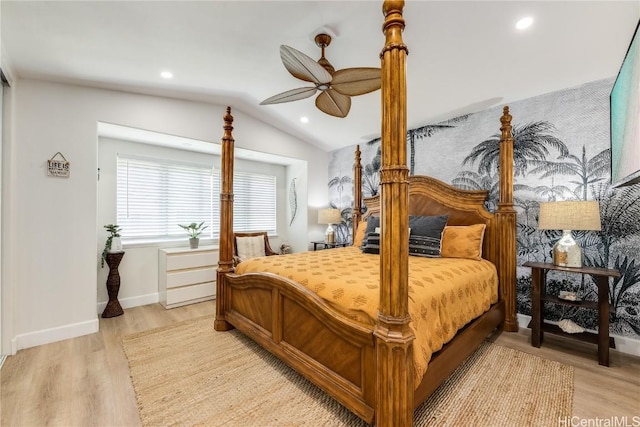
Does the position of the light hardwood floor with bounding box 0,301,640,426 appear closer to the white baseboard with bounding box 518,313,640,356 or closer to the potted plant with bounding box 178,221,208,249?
the white baseboard with bounding box 518,313,640,356

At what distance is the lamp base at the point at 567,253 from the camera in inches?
95.3

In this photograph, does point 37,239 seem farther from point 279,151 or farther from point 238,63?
point 279,151

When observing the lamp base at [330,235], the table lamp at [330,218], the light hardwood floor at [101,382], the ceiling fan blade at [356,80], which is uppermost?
the ceiling fan blade at [356,80]

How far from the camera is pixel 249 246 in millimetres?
4199

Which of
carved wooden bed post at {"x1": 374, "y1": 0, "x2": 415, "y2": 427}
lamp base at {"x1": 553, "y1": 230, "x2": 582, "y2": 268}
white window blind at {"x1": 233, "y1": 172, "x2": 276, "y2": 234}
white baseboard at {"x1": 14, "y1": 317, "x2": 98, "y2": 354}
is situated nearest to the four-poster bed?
→ carved wooden bed post at {"x1": 374, "y1": 0, "x2": 415, "y2": 427}

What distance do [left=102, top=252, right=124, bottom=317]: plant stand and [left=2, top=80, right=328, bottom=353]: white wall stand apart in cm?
45

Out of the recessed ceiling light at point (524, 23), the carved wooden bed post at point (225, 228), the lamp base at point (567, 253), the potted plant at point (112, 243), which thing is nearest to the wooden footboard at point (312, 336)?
the carved wooden bed post at point (225, 228)

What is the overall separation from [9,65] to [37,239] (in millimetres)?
1526

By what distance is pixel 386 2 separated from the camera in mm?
1266

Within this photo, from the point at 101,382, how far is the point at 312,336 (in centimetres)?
159

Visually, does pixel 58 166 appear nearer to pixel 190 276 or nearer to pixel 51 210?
pixel 51 210

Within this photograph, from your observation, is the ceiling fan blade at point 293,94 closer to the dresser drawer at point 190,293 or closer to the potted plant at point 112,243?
the potted plant at point 112,243

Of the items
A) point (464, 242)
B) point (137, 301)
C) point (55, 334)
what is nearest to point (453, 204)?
point (464, 242)

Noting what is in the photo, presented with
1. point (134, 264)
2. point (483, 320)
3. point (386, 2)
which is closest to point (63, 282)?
point (134, 264)
